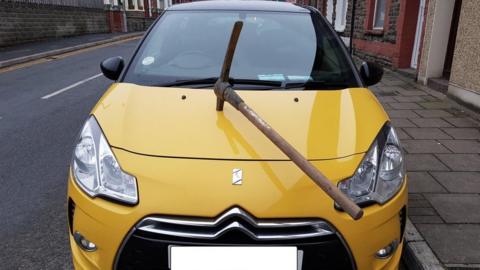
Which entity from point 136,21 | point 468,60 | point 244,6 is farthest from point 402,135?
point 136,21

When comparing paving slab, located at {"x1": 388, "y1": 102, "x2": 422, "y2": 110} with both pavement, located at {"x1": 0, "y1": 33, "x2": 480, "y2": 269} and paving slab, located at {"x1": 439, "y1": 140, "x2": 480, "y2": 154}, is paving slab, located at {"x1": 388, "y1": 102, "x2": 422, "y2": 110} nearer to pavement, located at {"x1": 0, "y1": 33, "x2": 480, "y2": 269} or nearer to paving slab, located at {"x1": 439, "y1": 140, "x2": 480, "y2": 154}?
pavement, located at {"x1": 0, "y1": 33, "x2": 480, "y2": 269}

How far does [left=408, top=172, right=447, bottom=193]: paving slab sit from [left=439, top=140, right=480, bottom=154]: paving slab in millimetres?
954

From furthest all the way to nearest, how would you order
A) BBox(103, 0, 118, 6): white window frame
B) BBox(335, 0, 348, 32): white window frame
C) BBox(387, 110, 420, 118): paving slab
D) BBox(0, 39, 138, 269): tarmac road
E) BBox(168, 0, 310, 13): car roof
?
BBox(103, 0, 118, 6): white window frame, BBox(335, 0, 348, 32): white window frame, BBox(387, 110, 420, 118): paving slab, BBox(168, 0, 310, 13): car roof, BBox(0, 39, 138, 269): tarmac road

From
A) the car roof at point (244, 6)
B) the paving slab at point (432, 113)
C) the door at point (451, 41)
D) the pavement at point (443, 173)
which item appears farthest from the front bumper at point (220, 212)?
the door at point (451, 41)

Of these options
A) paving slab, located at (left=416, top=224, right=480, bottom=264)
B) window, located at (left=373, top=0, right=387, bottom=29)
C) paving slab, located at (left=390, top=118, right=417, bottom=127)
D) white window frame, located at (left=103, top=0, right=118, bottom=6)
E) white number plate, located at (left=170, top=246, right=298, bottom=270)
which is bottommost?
paving slab, located at (left=390, top=118, right=417, bottom=127)

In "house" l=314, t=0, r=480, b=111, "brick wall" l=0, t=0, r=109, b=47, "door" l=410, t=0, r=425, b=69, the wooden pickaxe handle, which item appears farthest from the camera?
"brick wall" l=0, t=0, r=109, b=47

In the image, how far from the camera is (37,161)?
14.4 feet

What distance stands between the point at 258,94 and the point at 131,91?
78cm

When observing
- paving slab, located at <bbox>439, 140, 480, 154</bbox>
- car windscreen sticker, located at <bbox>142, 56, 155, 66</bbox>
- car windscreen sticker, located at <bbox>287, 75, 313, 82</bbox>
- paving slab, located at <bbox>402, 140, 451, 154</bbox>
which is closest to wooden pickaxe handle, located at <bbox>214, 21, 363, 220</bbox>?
car windscreen sticker, located at <bbox>287, 75, 313, 82</bbox>

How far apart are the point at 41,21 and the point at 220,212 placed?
20.2 m

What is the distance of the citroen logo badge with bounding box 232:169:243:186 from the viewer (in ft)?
5.98

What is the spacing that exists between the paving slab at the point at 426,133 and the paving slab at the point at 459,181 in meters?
1.20

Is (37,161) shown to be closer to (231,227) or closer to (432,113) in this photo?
(231,227)

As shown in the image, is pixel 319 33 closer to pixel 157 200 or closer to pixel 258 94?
pixel 258 94
